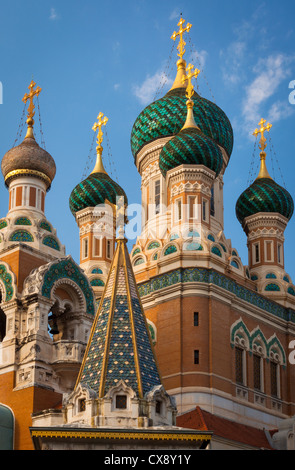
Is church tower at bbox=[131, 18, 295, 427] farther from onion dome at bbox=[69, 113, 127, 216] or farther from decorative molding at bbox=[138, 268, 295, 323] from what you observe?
onion dome at bbox=[69, 113, 127, 216]

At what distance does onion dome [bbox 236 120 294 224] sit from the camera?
30.2 m

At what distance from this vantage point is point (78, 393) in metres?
17.6

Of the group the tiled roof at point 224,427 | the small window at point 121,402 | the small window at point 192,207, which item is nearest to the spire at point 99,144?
the small window at point 192,207

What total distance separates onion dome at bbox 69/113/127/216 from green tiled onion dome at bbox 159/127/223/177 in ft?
9.18

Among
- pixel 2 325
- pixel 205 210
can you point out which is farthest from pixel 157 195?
pixel 2 325

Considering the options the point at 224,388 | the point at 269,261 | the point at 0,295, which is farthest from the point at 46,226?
the point at 269,261

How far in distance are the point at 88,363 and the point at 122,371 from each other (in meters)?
0.76

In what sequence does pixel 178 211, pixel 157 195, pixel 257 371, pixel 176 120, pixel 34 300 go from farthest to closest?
pixel 157 195 < pixel 176 120 < pixel 178 211 < pixel 257 371 < pixel 34 300

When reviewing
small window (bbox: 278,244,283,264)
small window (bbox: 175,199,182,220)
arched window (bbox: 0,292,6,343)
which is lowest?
arched window (bbox: 0,292,6,343)

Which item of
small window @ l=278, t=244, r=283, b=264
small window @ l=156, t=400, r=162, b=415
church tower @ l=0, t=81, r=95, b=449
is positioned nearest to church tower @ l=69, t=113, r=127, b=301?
small window @ l=278, t=244, r=283, b=264

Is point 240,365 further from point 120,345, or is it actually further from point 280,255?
point 120,345

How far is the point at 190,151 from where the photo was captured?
27516 mm

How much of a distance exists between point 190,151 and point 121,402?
11490mm

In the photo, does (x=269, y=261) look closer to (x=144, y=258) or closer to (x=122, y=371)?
(x=144, y=258)
